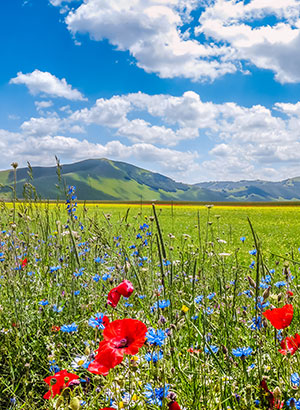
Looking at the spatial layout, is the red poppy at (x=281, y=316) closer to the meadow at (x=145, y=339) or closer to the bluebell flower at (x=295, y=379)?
the meadow at (x=145, y=339)

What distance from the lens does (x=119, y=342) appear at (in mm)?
1105

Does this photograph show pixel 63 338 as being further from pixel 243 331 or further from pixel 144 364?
pixel 243 331

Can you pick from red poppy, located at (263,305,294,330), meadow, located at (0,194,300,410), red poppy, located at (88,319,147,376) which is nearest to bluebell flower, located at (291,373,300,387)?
meadow, located at (0,194,300,410)

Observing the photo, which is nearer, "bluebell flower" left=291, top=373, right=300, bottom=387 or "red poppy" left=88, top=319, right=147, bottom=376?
"red poppy" left=88, top=319, right=147, bottom=376

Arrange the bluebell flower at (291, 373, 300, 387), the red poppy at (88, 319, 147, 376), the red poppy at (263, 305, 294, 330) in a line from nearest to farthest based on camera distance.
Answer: the red poppy at (88, 319, 147, 376), the red poppy at (263, 305, 294, 330), the bluebell flower at (291, 373, 300, 387)

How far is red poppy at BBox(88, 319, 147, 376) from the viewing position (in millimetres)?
1042

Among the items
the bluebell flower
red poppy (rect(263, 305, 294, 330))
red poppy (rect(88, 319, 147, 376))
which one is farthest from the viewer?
the bluebell flower

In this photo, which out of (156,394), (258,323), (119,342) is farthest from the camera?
(258,323)

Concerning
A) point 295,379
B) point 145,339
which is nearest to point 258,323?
point 295,379

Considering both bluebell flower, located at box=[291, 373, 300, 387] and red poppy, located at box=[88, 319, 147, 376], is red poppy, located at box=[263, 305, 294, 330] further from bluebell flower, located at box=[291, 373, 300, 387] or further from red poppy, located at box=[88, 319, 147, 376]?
red poppy, located at box=[88, 319, 147, 376]

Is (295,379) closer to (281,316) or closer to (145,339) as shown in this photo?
(281,316)

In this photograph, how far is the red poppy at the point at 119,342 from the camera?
3.42 ft

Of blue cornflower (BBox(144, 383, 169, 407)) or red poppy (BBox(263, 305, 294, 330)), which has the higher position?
red poppy (BBox(263, 305, 294, 330))

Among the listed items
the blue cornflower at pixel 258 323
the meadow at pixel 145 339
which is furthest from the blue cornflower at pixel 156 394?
the blue cornflower at pixel 258 323
